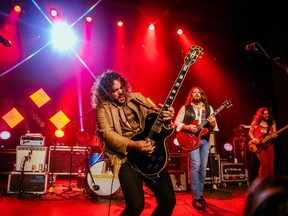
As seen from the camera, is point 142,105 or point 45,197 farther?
point 45,197

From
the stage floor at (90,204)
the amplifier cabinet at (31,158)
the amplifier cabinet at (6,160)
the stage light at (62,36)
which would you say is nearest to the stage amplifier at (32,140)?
the amplifier cabinet at (31,158)

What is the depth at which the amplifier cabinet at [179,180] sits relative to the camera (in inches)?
297

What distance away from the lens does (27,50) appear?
39.1 feet

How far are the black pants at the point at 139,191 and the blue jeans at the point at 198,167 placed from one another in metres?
2.57

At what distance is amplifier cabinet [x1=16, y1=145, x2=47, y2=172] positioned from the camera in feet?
22.9

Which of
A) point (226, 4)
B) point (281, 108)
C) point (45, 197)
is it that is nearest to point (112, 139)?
point (45, 197)

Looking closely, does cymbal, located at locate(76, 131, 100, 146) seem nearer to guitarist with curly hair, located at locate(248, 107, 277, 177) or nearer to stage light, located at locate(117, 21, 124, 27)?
guitarist with curly hair, located at locate(248, 107, 277, 177)

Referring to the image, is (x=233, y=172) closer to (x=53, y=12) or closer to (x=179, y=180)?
(x=179, y=180)

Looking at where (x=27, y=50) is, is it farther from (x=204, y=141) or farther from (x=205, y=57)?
(x=204, y=141)

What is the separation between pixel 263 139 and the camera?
7262mm

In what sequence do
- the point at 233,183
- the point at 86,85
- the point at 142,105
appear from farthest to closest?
1. the point at 86,85
2. the point at 233,183
3. the point at 142,105

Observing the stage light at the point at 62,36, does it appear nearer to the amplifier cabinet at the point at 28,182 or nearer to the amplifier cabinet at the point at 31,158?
the amplifier cabinet at the point at 31,158

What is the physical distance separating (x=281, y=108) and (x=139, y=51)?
682cm

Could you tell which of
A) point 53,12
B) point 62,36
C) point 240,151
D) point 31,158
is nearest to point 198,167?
point 31,158
